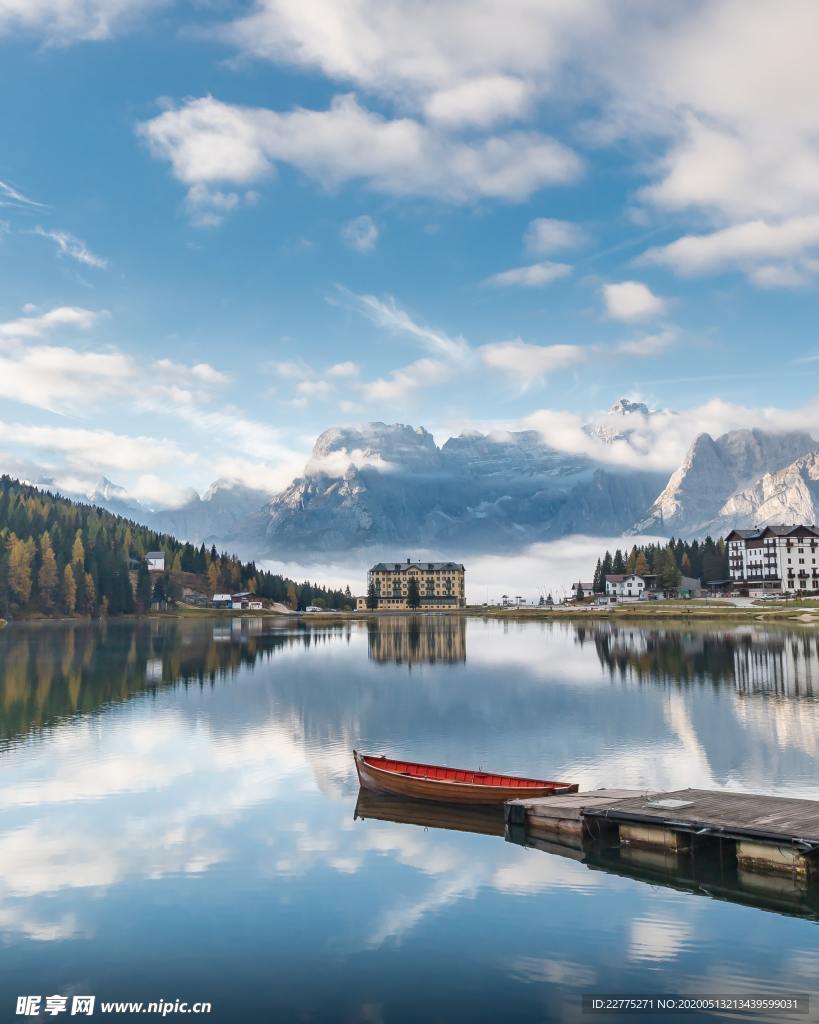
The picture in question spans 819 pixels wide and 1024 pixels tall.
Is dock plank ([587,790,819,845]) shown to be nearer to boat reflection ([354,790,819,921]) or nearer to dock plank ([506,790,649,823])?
dock plank ([506,790,649,823])

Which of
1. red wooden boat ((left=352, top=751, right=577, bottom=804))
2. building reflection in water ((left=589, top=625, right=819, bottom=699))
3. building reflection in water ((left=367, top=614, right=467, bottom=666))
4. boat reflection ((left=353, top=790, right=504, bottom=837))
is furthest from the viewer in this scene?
building reflection in water ((left=367, top=614, right=467, bottom=666))

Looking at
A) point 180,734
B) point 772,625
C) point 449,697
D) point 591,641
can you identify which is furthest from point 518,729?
point 772,625

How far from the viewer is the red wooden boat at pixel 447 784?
38.8m

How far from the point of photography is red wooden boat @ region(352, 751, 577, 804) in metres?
38.8

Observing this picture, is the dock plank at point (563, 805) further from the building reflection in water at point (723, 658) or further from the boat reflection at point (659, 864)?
the building reflection in water at point (723, 658)

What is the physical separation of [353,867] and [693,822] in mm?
13024

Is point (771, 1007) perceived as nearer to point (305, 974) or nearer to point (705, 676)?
point (305, 974)

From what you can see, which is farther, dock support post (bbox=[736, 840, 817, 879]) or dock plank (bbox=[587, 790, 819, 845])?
dock plank (bbox=[587, 790, 819, 845])

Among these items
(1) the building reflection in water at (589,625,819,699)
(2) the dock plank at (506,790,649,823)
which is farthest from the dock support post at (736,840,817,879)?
(1) the building reflection in water at (589,625,819,699)

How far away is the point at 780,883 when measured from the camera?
28.5 metres

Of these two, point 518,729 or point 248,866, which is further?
point 518,729

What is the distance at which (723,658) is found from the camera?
108062mm

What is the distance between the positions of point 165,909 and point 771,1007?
18489 mm

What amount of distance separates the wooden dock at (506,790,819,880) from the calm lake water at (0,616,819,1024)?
4.01 ft
